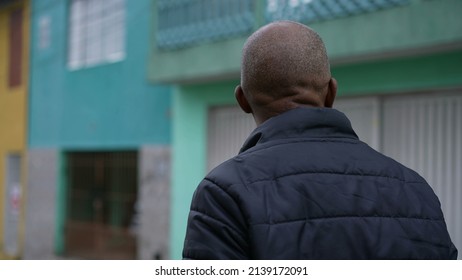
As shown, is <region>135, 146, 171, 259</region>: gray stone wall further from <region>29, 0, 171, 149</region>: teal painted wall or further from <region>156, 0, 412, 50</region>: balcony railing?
<region>156, 0, 412, 50</region>: balcony railing

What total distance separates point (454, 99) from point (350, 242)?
3.86 m

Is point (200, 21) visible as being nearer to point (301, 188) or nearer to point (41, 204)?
point (41, 204)

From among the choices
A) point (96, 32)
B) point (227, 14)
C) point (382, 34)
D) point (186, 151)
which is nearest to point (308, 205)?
point (382, 34)

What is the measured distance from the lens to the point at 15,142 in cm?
1124

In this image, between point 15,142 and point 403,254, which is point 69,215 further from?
point 403,254

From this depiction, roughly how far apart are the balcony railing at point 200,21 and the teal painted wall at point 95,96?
0.79 meters

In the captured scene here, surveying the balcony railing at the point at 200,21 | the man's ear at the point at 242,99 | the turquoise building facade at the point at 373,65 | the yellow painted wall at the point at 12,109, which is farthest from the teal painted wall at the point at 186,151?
the man's ear at the point at 242,99

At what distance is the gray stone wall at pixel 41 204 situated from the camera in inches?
393

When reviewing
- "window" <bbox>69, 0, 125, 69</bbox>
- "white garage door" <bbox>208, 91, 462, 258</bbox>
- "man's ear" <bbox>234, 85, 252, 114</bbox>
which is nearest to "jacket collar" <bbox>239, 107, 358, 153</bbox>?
"man's ear" <bbox>234, 85, 252, 114</bbox>

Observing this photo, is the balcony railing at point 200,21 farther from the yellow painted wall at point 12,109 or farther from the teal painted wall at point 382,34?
the yellow painted wall at point 12,109

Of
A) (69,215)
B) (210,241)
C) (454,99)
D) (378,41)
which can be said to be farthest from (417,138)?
(69,215)

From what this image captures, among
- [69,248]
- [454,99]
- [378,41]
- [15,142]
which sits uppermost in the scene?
[378,41]

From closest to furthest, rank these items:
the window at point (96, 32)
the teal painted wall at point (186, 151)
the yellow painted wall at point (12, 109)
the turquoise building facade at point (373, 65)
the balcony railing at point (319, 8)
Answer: the turquoise building facade at point (373, 65), the balcony railing at point (319, 8), the teal painted wall at point (186, 151), the window at point (96, 32), the yellow painted wall at point (12, 109)
